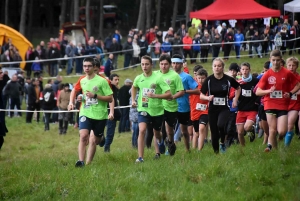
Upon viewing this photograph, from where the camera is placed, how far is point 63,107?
25.3m

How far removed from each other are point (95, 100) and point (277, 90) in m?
3.25

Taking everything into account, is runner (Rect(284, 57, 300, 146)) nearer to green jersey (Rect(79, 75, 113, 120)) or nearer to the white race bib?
the white race bib

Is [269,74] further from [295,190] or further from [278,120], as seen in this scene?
[295,190]

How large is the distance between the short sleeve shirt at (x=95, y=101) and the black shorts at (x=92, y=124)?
0.23 feet

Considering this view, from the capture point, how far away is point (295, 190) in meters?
9.96

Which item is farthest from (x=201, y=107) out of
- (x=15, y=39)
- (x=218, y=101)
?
(x=15, y=39)

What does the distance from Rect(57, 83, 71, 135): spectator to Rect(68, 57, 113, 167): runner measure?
1183 centimetres

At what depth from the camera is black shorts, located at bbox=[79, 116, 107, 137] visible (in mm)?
12758

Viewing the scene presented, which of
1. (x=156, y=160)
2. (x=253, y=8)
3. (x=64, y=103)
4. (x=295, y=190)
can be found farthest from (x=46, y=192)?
(x=253, y=8)

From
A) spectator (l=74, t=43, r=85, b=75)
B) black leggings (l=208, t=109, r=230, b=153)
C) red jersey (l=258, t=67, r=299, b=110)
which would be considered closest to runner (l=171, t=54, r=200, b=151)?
black leggings (l=208, t=109, r=230, b=153)

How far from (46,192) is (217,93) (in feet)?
12.5

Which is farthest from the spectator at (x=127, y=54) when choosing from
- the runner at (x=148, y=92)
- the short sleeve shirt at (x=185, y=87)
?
the runner at (x=148, y=92)

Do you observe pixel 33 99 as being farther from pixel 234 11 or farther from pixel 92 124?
pixel 92 124

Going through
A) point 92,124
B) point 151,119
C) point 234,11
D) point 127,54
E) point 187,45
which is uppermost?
point 234,11
